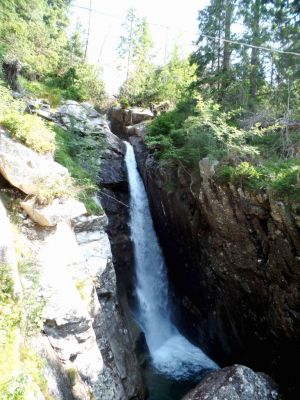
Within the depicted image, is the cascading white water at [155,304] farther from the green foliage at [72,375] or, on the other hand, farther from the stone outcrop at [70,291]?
the green foliage at [72,375]

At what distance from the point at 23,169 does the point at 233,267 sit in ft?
21.7

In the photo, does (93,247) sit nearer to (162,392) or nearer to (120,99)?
(162,392)

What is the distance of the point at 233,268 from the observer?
9609 mm

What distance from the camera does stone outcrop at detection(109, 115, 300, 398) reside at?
8102 mm

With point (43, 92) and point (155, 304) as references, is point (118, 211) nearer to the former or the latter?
point (155, 304)

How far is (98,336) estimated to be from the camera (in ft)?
26.1

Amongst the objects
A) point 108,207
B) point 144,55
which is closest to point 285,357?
point 108,207

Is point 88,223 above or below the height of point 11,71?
below

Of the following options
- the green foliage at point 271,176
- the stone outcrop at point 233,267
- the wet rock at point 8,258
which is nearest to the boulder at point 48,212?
the wet rock at point 8,258

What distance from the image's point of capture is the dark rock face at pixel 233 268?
8.10 m

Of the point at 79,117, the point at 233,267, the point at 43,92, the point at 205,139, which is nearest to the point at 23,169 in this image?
the point at 205,139

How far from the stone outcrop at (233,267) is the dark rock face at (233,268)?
27mm

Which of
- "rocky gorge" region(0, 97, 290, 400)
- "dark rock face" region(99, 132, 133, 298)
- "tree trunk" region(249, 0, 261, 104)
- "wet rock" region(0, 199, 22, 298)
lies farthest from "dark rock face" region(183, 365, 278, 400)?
"tree trunk" region(249, 0, 261, 104)

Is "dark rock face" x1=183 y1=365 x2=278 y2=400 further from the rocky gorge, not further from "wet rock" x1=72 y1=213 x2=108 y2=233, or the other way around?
"wet rock" x1=72 y1=213 x2=108 y2=233
